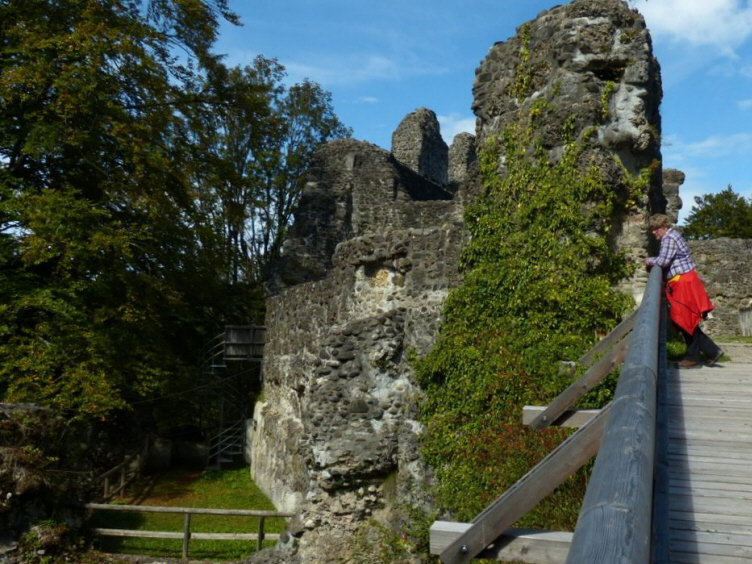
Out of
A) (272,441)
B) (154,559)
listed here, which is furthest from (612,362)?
(272,441)

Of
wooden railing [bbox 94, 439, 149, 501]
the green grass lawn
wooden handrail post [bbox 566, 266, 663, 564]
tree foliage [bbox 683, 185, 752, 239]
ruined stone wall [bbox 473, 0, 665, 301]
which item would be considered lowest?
the green grass lawn

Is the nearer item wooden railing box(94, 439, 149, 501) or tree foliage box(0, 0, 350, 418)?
tree foliage box(0, 0, 350, 418)

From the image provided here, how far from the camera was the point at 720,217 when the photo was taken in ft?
139

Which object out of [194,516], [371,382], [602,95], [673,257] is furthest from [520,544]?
[194,516]

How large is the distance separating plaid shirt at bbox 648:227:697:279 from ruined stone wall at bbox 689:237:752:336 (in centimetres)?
1250

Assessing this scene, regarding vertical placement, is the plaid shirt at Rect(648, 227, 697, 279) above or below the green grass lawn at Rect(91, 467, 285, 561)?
above

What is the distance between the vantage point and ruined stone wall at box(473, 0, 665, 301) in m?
8.34

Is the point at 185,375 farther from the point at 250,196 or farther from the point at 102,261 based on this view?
the point at 250,196

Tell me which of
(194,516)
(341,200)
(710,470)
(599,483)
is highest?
(341,200)

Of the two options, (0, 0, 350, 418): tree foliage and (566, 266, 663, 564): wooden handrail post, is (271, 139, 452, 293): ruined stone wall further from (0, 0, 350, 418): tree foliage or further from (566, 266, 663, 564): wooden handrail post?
(566, 266, 663, 564): wooden handrail post

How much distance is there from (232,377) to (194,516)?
16.2 feet

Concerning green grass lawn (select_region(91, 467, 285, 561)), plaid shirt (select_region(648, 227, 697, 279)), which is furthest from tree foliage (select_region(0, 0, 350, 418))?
plaid shirt (select_region(648, 227, 697, 279))

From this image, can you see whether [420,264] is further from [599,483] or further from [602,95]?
[599,483]

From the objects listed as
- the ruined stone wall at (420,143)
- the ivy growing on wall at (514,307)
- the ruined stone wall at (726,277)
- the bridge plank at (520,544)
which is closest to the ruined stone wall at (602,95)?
the ivy growing on wall at (514,307)
